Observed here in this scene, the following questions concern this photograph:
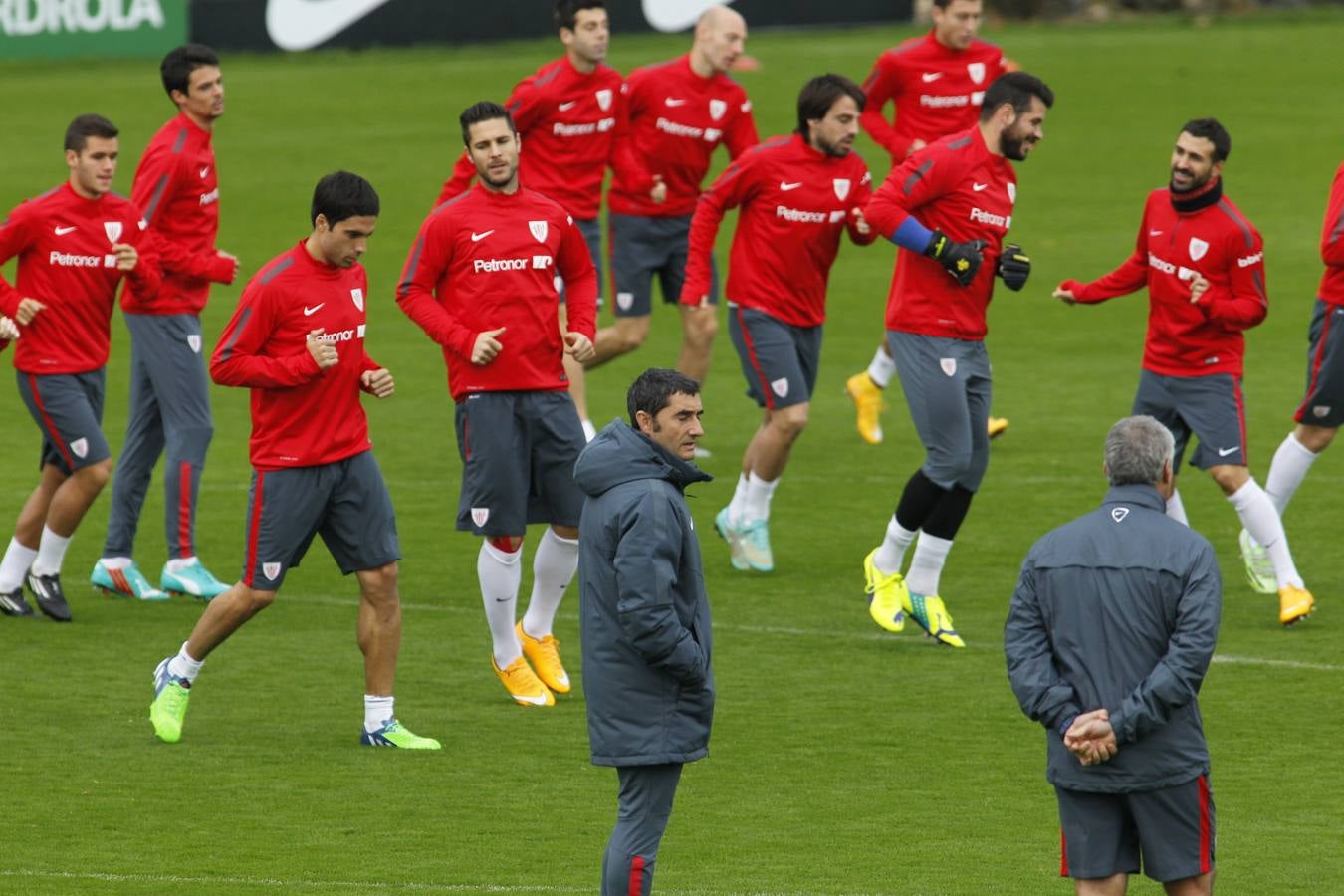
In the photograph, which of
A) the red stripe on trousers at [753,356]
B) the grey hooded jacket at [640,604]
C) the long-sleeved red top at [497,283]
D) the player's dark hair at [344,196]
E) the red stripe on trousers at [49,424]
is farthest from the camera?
the red stripe on trousers at [753,356]

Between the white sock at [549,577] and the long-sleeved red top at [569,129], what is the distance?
4861mm

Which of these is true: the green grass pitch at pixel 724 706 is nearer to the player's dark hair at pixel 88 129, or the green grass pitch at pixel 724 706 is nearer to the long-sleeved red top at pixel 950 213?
the long-sleeved red top at pixel 950 213

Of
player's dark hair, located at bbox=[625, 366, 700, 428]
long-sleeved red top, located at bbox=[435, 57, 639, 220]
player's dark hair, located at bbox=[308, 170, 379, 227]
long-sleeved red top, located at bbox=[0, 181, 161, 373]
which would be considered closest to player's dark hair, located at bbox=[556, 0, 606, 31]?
long-sleeved red top, located at bbox=[435, 57, 639, 220]

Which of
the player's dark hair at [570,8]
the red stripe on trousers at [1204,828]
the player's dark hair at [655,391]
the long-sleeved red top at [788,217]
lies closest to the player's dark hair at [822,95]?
the long-sleeved red top at [788,217]

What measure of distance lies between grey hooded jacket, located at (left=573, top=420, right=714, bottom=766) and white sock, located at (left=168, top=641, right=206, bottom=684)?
2.79 m

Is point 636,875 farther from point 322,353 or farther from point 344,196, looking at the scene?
point 344,196

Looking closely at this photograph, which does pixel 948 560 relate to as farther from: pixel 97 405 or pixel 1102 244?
pixel 1102 244

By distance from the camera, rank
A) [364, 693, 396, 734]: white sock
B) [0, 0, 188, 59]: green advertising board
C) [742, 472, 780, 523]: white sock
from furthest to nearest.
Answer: [0, 0, 188, 59]: green advertising board → [742, 472, 780, 523]: white sock → [364, 693, 396, 734]: white sock

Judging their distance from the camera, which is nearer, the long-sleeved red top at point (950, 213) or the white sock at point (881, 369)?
the long-sleeved red top at point (950, 213)

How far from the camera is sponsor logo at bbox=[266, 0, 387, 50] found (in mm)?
29875

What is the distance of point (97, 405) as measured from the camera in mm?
11531

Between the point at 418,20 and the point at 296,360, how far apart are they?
22072mm

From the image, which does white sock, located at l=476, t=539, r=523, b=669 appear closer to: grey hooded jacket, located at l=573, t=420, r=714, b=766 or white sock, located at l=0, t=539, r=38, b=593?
white sock, located at l=0, t=539, r=38, b=593

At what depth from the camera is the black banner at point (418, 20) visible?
97.5ft
